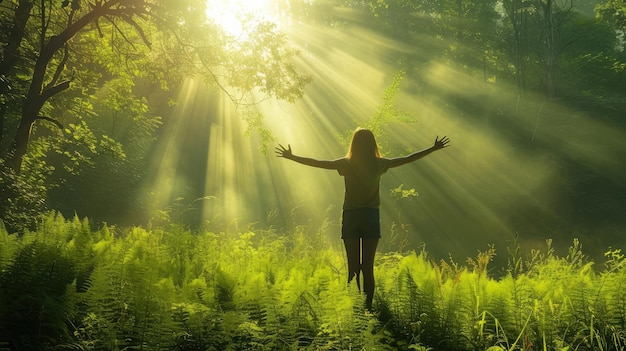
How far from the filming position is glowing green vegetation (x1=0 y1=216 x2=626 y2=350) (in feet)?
11.2

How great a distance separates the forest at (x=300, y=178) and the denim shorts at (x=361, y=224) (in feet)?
2.28

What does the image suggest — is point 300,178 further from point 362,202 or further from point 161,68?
point 362,202

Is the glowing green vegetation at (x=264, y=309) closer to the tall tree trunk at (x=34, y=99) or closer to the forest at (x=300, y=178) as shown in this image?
the forest at (x=300, y=178)

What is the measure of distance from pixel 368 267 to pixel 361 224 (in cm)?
55

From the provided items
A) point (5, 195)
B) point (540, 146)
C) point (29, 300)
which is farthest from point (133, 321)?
point (540, 146)

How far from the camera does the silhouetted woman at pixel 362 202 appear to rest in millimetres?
5637

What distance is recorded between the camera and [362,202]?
585cm

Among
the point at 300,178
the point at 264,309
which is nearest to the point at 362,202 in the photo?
the point at 264,309

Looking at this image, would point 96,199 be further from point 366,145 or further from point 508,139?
point 508,139

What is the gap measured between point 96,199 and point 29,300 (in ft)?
73.8

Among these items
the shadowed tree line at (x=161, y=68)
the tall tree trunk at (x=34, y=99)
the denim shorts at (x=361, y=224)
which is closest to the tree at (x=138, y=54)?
the shadowed tree line at (x=161, y=68)

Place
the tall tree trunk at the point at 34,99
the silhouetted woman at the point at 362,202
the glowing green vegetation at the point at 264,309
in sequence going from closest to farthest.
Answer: the glowing green vegetation at the point at 264,309 → the silhouetted woman at the point at 362,202 → the tall tree trunk at the point at 34,99

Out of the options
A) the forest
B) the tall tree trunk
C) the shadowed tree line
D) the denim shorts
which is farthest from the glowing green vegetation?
the shadowed tree line

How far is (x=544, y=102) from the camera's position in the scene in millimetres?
35062
